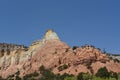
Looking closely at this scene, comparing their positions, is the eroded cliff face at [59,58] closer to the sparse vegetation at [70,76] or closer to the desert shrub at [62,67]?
the desert shrub at [62,67]

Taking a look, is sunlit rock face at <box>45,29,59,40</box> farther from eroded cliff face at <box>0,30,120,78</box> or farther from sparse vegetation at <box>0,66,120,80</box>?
sparse vegetation at <box>0,66,120,80</box>

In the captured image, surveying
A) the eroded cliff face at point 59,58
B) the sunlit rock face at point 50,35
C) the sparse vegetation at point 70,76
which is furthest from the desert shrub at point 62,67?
the sunlit rock face at point 50,35

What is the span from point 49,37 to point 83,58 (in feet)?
63.4

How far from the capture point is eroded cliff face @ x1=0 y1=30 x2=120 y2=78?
11537 centimetres

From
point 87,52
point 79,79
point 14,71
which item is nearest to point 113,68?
point 87,52

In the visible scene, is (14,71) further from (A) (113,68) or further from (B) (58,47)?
(A) (113,68)

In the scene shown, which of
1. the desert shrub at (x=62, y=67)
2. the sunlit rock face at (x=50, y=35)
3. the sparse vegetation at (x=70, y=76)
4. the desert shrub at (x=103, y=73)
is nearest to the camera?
the sparse vegetation at (x=70, y=76)

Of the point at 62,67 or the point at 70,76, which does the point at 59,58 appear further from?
the point at 70,76

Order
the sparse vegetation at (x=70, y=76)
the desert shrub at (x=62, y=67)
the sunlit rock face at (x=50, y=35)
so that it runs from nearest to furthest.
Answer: the sparse vegetation at (x=70, y=76), the desert shrub at (x=62, y=67), the sunlit rock face at (x=50, y=35)

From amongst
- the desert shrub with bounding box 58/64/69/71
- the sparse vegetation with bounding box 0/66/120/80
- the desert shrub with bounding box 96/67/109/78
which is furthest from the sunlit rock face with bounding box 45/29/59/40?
the desert shrub with bounding box 96/67/109/78

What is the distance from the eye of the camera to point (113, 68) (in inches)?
4577

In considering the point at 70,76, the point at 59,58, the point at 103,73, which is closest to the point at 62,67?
the point at 59,58

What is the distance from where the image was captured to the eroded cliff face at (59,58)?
379 ft

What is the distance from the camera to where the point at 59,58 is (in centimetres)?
12069
